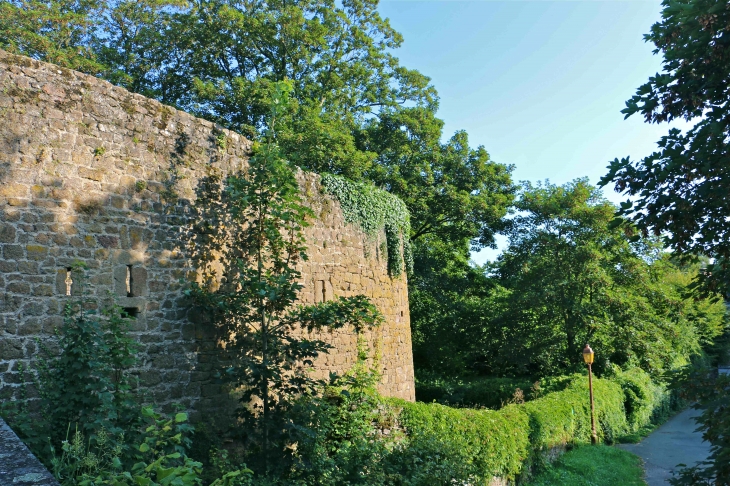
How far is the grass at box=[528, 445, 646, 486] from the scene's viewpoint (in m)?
11.2

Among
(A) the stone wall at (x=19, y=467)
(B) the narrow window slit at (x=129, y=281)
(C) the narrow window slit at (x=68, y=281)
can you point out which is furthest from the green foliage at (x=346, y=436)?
(A) the stone wall at (x=19, y=467)

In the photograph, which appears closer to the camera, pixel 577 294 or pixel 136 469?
pixel 136 469

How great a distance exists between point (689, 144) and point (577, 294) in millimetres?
13147

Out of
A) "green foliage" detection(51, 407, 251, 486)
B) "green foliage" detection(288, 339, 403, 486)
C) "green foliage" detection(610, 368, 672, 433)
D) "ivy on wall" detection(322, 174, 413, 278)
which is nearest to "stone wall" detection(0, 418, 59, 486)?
"green foliage" detection(51, 407, 251, 486)

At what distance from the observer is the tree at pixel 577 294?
18.5 m

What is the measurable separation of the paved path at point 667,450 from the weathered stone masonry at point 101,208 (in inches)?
388

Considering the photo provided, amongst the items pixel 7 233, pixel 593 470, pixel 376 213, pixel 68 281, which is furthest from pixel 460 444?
pixel 7 233

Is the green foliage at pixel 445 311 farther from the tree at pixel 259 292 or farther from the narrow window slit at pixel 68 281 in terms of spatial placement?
the narrow window slit at pixel 68 281

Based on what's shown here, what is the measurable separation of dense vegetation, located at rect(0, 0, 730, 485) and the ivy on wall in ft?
0.16

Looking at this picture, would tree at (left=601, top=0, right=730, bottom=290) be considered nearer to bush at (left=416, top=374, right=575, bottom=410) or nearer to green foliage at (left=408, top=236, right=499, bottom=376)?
bush at (left=416, top=374, right=575, bottom=410)

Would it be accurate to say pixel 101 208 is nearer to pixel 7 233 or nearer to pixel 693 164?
pixel 7 233

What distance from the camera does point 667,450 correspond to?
15.8m

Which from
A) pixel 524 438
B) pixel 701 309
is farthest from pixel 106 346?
pixel 701 309

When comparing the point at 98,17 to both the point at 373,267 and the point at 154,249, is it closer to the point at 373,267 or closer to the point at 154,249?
the point at 373,267
